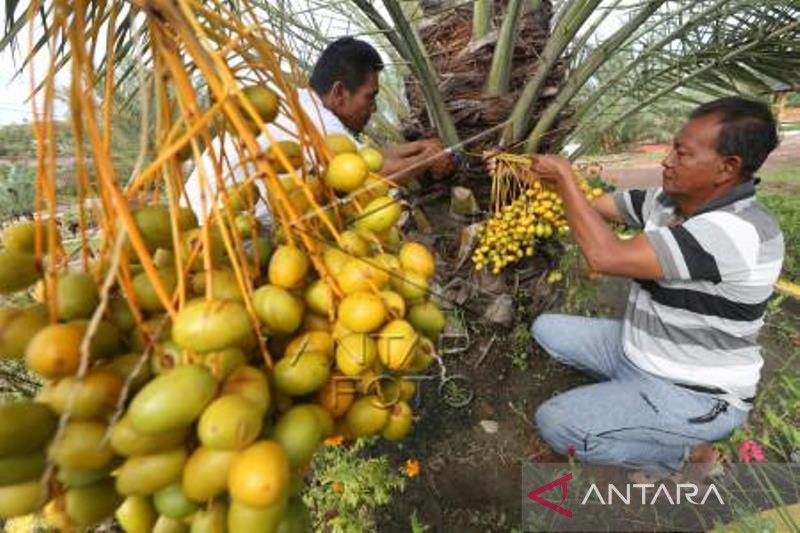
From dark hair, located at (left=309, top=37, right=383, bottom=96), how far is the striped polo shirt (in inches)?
47.0

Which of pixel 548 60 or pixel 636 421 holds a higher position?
pixel 548 60

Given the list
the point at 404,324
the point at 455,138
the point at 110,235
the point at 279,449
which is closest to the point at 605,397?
Result: the point at 455,138

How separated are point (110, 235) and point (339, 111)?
5.23ft

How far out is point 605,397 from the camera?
1893 millimetres

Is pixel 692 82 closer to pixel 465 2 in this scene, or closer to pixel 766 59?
pixel 766 59

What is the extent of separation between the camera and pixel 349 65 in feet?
6.76

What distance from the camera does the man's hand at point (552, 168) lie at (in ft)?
6.20

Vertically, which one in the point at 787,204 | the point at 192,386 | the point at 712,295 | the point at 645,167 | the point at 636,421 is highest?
the point at 192,386

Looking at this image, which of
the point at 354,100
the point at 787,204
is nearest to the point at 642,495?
the point at 354,100

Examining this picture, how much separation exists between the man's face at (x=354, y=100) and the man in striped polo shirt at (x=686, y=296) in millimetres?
712

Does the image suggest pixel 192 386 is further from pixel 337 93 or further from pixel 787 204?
pixel 787 204

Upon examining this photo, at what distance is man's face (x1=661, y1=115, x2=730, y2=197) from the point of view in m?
1.62

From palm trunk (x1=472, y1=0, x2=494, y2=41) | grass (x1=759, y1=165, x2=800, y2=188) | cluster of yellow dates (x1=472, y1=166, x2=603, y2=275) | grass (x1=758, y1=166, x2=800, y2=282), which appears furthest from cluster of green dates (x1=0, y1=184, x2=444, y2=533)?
grass (x1=759, y1=165, x2=800, y2=188)

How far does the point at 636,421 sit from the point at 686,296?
1.50ft
